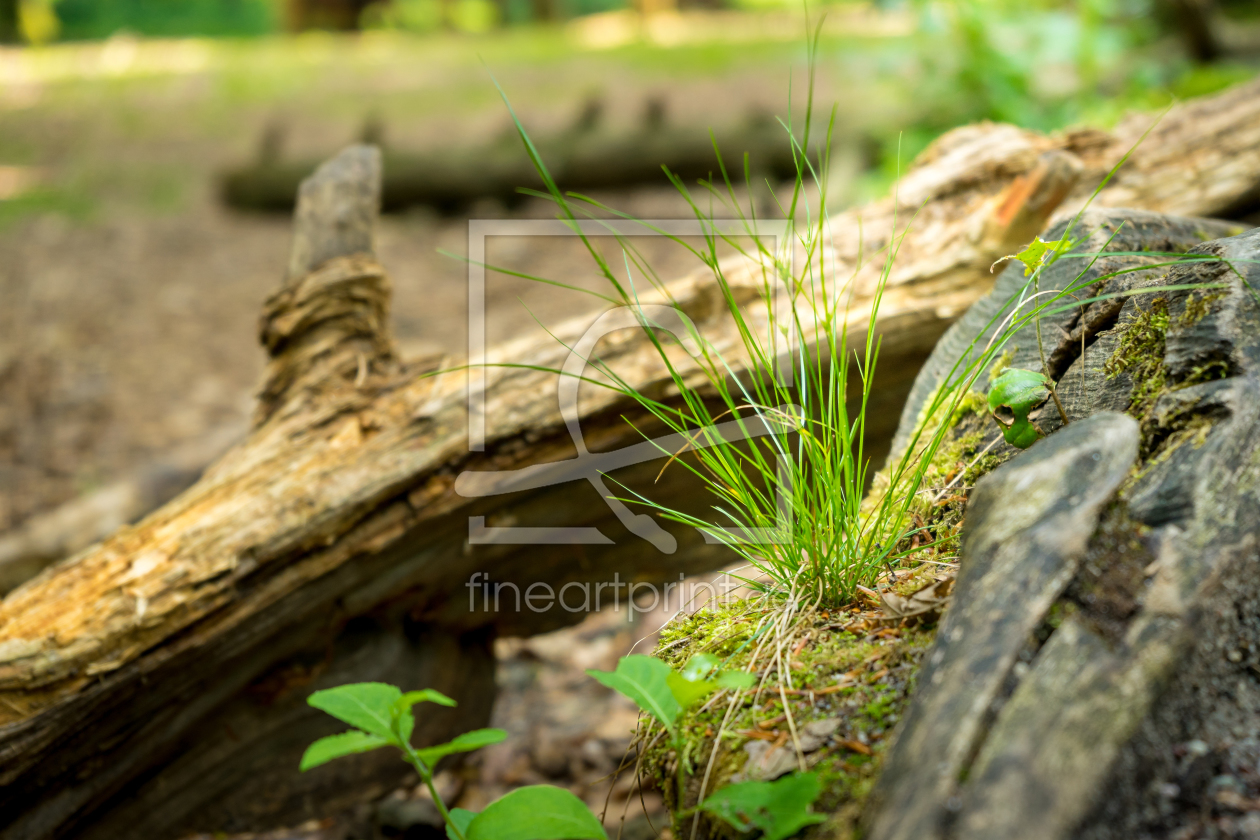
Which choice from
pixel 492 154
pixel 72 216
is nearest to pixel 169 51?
pixel 72 216

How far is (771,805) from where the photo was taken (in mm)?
844

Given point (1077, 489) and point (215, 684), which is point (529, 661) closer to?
point (215, 684)

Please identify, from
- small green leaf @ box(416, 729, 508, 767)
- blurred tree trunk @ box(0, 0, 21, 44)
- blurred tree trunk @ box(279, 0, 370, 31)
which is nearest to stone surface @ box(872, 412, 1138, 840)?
small green leaf @ box(416, 729, 508, 767)

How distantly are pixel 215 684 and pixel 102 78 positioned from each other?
8667 mm

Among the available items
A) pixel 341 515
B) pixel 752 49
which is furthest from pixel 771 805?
pixel 752 49

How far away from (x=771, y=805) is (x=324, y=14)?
553 inches

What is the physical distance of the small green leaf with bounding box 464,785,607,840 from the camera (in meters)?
0.92

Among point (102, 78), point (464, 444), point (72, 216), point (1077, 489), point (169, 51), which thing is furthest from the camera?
point (169, 51)

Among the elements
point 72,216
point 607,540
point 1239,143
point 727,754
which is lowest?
point 607,540

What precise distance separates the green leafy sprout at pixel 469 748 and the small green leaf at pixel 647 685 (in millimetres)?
141

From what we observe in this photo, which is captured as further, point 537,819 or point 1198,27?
point 1198,27

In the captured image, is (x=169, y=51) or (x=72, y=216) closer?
(x=72, y=216)

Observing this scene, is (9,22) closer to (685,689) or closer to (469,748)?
(469,748)

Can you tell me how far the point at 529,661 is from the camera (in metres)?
3.27
